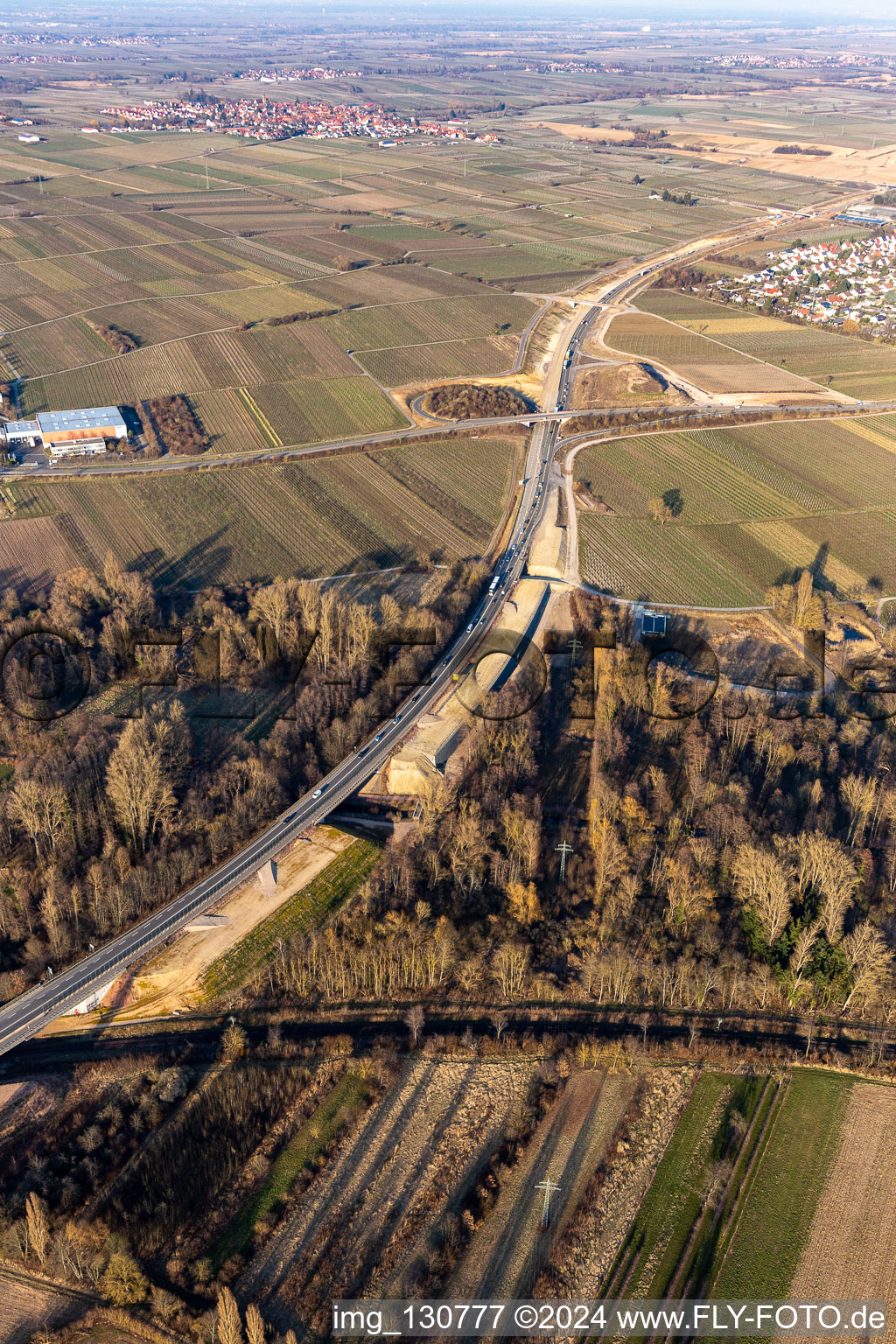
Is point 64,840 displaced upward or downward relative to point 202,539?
downward

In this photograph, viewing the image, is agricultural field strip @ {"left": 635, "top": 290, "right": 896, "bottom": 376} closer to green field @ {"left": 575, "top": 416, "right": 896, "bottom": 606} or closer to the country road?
green field @ {"left": 575, "top": 416, "right": 896, "bottom": 606}

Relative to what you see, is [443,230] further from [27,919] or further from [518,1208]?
[518,1208]

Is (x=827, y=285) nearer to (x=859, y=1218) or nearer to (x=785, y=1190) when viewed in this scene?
(x=785, y=1190)

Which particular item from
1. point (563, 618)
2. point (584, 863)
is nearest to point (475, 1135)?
point (584, 863)

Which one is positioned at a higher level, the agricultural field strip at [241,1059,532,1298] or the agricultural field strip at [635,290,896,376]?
the agricultural field strip at [635,290,896,376]

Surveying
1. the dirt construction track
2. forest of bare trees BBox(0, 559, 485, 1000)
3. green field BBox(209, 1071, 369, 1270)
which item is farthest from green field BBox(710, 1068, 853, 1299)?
forest of bare trees BBox(0, 559, 485, 1000)

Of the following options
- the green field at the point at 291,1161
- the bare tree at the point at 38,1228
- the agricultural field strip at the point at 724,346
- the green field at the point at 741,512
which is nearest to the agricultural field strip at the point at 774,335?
the agricultural field strip at the point at 724,346
